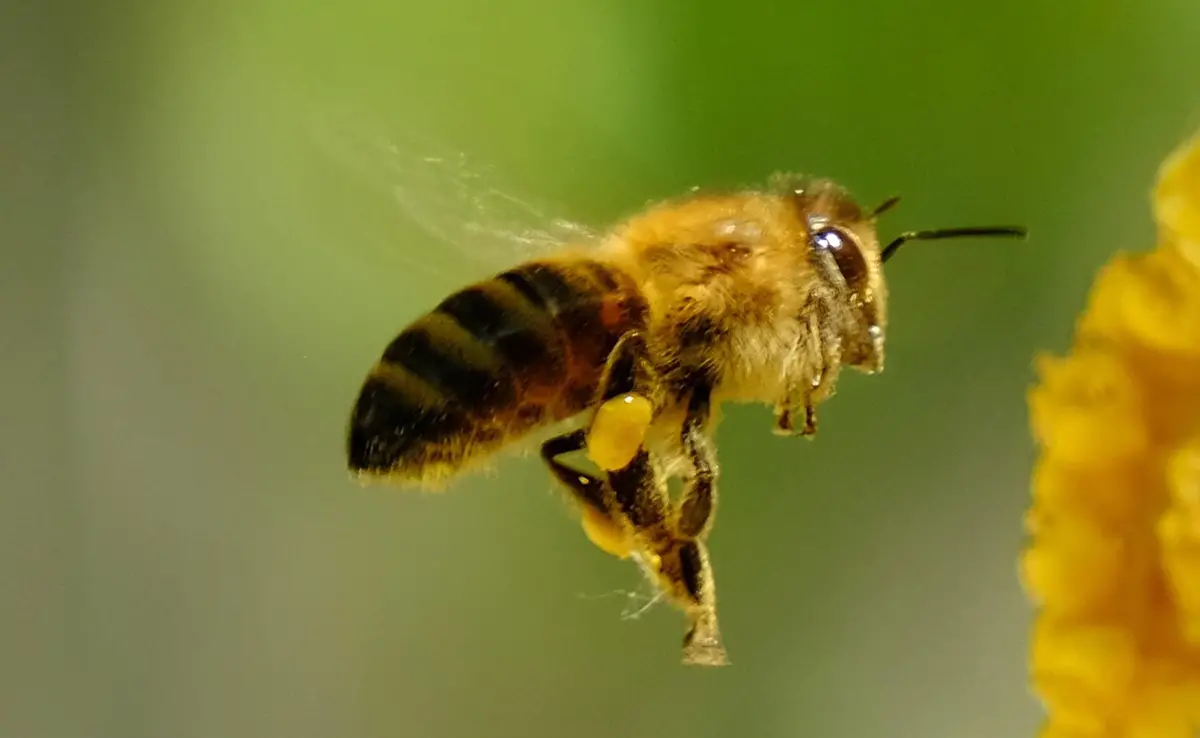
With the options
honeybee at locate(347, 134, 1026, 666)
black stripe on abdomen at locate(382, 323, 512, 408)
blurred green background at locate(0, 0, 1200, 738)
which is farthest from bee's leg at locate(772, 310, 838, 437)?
blurred green background at locate(0, 0, 1200, 738)

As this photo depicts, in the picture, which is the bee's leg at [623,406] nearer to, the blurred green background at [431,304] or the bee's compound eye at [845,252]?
→ the bee's compound eye at [845,252]


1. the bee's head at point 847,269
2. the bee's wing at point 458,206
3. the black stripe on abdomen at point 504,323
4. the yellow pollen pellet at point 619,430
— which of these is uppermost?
the bee's wing at point 458,206

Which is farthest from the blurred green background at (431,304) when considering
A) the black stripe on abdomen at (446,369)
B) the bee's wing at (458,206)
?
the black stripe on abdomen at (446,369)

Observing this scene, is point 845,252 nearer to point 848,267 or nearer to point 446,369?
point 848,267

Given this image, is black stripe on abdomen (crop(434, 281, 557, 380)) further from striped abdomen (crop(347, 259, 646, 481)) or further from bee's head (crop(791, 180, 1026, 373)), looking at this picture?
bee's head (crop(791, 180, 1026, 373))

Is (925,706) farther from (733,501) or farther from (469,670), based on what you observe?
(469,670)

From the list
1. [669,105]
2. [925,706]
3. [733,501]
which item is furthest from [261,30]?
[925,706]

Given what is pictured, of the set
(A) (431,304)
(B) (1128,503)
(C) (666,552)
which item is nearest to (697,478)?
(C) (666,552)
